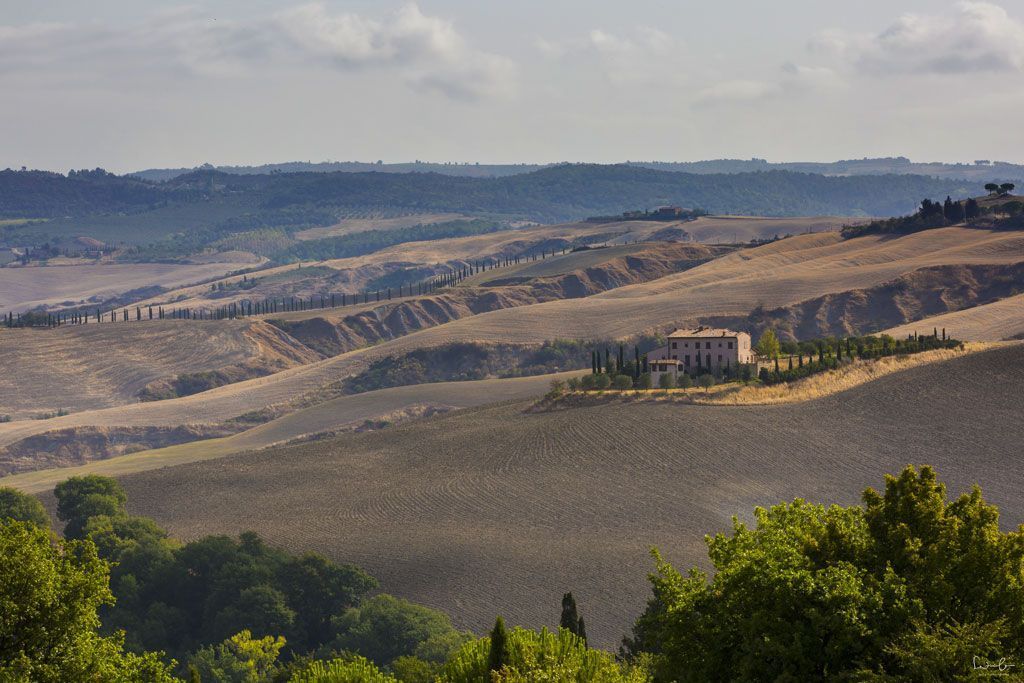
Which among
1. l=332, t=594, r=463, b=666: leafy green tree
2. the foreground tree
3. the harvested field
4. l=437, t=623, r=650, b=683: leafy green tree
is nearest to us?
the foreground tree

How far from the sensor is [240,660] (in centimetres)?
8800

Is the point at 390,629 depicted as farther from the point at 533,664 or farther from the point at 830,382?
the point at 830,382

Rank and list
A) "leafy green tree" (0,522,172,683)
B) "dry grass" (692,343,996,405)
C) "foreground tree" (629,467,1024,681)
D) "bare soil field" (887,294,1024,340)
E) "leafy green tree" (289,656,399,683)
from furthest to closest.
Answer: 1. "bare soil field" (887,294,1024,340)
2. "dry grass" (692,343,996,405)
3. "leafy green tree" (289,656,399,683)
4. "leafy green tree" (0,522,172,683)
5. "foreground tree" (629,467,1024,681)

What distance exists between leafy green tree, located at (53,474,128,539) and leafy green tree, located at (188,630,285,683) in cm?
3100

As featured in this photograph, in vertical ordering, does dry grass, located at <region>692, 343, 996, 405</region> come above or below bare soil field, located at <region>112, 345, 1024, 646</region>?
above

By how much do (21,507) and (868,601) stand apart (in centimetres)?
9632

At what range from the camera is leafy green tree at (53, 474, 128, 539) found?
118 meters

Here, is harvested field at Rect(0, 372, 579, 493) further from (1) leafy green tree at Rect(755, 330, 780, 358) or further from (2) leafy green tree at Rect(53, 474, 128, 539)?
(2) leafy green tree at Rect(53, 474, 128, 539)

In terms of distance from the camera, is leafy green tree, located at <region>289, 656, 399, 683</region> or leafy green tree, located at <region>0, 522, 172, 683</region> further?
leafy green tree, located at <region>289, 656, 399, 683</region>

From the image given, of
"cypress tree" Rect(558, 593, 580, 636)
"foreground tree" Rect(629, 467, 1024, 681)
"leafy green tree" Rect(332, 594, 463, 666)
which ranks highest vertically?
"foreground tree" Rect(629, 467, 1024, 681)

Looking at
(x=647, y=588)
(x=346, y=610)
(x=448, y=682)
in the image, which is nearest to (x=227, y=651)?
(x=346, y=610)

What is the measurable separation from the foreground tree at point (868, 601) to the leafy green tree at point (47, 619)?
13742 mm

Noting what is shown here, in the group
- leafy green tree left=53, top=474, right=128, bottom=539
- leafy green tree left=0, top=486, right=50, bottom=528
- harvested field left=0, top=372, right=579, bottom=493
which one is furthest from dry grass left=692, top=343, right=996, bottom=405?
leafy green tree left=0, top=486, right=50, bottom=528

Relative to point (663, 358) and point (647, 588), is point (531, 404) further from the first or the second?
point (647, 588)
